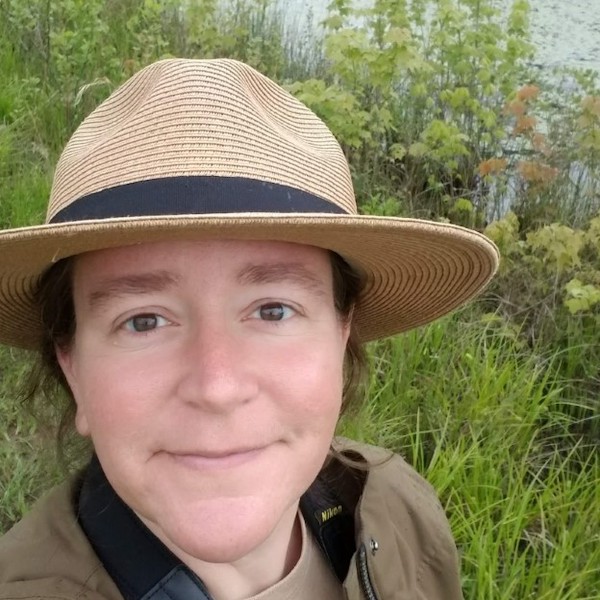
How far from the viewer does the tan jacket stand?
3.65ft

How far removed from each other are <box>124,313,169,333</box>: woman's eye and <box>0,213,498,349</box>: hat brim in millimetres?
115

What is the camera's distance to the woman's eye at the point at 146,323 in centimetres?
114

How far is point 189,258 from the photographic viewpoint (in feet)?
3.64

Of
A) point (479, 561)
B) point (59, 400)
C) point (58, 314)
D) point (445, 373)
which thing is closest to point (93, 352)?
point (58, 314)

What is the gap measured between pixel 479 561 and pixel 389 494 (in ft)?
1.92

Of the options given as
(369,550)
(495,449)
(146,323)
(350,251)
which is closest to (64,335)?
(146,323)

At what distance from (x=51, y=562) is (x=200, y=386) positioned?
329 mm

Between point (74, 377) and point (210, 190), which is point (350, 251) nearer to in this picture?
point (210, 190)

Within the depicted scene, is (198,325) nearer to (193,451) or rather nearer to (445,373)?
(193,451)

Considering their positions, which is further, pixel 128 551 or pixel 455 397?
pixel 455 397

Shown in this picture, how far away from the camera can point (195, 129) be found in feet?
3.63

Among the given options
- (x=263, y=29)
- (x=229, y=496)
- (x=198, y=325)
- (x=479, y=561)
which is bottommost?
(x=479, y=561)

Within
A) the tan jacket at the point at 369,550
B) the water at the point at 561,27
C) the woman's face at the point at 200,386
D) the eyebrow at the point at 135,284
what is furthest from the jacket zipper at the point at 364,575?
the water at the point at 561,27

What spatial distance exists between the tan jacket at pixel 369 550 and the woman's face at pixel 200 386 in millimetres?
114
